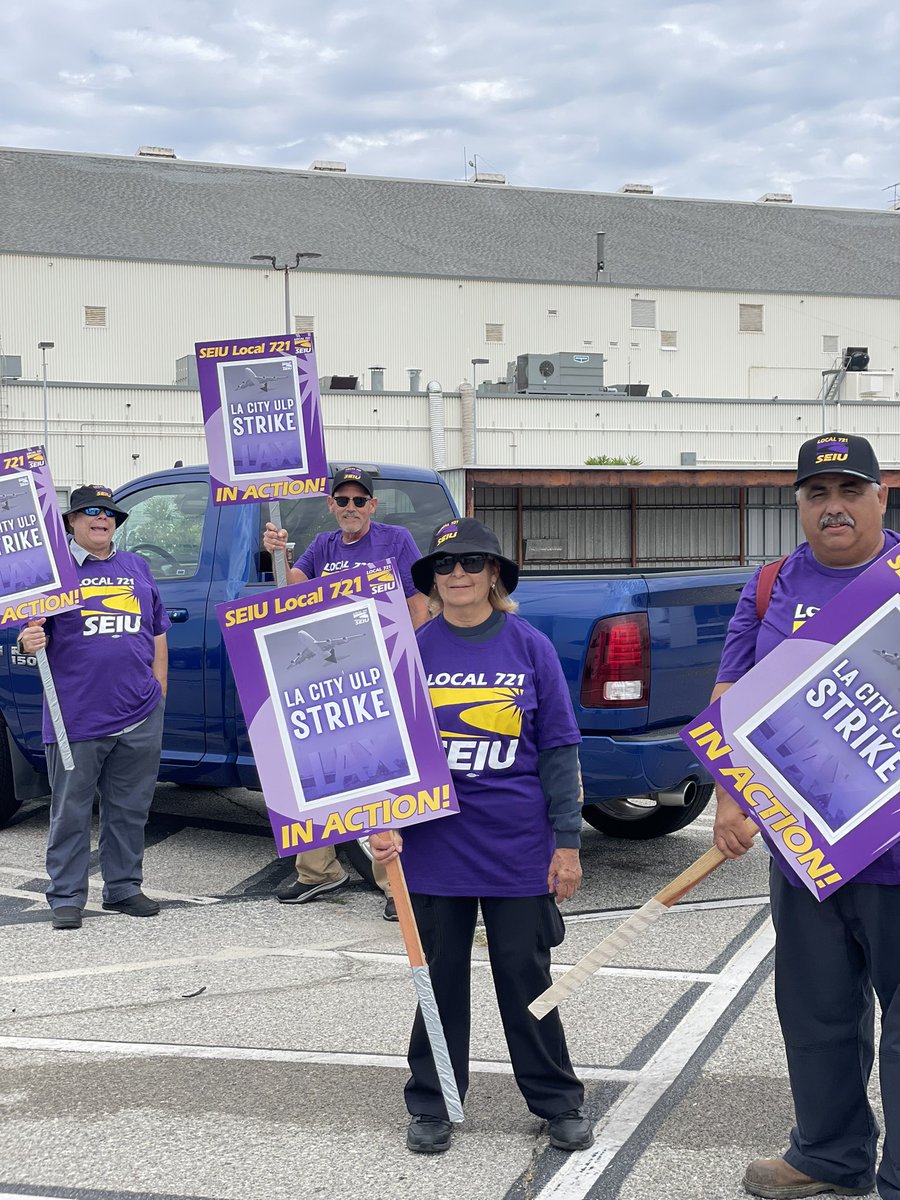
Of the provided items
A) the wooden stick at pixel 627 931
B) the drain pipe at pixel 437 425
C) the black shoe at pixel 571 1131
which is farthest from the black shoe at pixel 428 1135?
the drain pipe at pixel 437 425

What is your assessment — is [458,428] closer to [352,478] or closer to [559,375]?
[559,375]

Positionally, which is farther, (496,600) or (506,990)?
(496,600)

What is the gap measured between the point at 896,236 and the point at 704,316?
13717 mm

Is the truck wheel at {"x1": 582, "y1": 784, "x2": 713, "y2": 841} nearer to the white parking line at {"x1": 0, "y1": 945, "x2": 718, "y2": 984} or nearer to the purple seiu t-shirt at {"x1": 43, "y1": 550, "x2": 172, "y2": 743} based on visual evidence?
the white parking line at {"x1": 0, "y1": 945, "x2": 718, "y2": 984}

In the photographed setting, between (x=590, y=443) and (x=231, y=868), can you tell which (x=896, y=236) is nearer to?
(x=590, y=443)

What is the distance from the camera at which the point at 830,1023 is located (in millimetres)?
3637

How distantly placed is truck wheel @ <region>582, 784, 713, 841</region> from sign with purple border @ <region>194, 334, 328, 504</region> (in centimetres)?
253

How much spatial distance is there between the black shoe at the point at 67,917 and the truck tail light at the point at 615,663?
2527mm

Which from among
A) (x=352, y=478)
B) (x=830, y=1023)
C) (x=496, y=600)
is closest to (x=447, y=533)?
(x=496, y=600)

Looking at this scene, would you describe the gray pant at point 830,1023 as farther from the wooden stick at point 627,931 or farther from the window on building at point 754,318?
the window on building at point 754,318

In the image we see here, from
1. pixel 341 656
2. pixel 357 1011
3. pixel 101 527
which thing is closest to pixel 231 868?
pixel 101 527

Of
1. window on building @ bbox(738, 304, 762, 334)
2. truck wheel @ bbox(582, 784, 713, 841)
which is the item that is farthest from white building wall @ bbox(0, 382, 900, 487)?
truck wheel @ bbox(582, 784, 713, 841)

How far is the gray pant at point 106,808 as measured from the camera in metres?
6.71

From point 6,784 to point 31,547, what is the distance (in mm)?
2440
